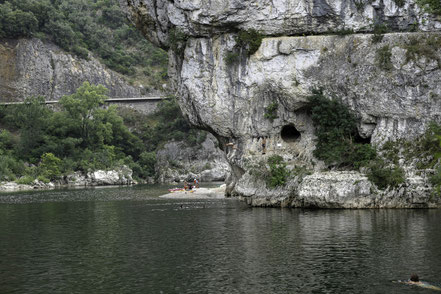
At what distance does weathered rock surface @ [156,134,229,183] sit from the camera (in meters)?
106

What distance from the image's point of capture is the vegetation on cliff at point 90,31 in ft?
378

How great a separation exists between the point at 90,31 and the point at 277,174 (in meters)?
102

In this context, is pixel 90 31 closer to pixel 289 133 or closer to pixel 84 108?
pixel 84 108

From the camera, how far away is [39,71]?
117062 millimetres

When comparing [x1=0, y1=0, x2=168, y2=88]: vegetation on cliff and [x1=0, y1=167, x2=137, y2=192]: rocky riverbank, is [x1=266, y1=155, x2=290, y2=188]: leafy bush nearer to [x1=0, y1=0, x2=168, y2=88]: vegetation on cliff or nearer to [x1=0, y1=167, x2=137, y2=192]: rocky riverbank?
[x1=0, y1=167, x2=137, y2=192]: rocky riverbank

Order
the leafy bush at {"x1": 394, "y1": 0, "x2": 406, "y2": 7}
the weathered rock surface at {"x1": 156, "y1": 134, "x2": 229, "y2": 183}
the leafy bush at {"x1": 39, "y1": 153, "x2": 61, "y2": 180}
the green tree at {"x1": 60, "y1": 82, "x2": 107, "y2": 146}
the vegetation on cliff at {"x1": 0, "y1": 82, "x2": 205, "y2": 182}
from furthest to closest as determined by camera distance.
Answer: the weathered rock surface at {"x1": 156, "y1": 134, "x2": 229, "y2": 183}, the green tree at {"x1": 60, "y1": 82, "x2": 107, "y2": 146}, the vegetation on cliff at {"x1": 0, "y1": 82, "x2": 205, "y2": 182}, the leafy bush at {"x1": 39, "y1": 153, "x2": 61, "y2": 180}, the leafy bush at {"x1": 394, "y1": 0, "x2": 406, "y2": 7}

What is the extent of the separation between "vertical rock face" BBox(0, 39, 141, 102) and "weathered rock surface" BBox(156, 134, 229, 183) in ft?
89.4

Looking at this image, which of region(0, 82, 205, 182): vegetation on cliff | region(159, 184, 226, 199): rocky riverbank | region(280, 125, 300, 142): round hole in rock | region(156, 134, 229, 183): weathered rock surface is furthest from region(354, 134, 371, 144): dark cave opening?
region(156, 134, 229, 183): weathered rock surface

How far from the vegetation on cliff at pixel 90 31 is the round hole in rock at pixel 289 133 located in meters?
63.7

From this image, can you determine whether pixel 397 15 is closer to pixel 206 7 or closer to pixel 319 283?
pixel 206 7

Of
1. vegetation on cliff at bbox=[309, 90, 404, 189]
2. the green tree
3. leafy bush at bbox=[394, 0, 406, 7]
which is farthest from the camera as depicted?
the green tree

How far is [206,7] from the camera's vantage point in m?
47.4

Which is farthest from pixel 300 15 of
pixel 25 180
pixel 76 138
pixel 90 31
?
pixel 90 31

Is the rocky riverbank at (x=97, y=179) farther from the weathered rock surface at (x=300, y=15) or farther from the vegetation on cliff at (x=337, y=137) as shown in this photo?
the vegetation on cliff at (x=337, y=137)
